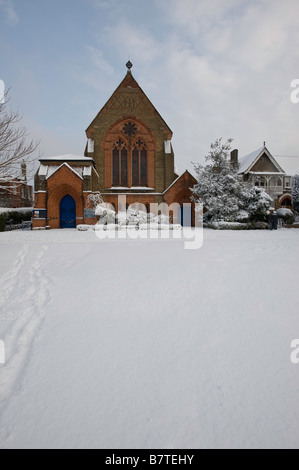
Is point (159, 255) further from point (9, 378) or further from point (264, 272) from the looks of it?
point (9, 378)

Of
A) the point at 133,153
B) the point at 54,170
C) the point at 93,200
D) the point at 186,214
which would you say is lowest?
the point at 186,214

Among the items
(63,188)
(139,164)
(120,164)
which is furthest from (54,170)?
(139,164)

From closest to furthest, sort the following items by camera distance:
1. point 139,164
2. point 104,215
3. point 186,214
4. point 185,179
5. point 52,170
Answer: point 104,215
point 52,170
point 185,179
point 186,214
point 139,164

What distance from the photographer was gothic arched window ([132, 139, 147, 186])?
25.0 m

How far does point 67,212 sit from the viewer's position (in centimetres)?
2205

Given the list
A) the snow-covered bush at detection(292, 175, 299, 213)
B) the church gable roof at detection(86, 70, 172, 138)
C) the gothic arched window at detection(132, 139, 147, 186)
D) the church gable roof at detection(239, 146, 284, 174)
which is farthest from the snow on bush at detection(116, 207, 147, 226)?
the snow-covered bush at detection(292, 175, 299, 213)

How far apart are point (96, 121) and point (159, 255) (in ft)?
71.7

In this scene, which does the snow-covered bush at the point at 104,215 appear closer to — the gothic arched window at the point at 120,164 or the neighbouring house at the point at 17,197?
the gothic arched window at the point at 120,164

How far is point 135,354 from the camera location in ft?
10.0

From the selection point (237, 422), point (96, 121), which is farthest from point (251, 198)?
point (237, 422)

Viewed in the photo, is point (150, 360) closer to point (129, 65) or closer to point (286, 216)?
point (286, 216)

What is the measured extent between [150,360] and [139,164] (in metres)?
24.0

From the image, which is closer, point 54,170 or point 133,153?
point 54,170

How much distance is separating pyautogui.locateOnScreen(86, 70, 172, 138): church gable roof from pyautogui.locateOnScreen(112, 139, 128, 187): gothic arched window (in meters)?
3.14
